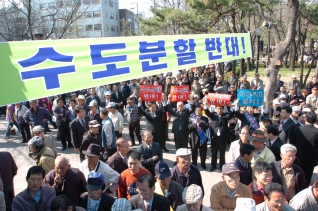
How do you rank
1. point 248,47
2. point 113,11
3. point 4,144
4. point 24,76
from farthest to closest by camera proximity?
point 113,11, point 4,144, point 248,47, point 24,76

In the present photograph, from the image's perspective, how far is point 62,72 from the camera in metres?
2.44

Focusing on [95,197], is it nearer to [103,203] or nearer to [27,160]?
[103,203]

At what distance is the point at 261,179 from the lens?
347 centimetres

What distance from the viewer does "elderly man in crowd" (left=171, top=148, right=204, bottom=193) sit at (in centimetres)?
387

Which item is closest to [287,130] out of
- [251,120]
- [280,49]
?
[251,120]

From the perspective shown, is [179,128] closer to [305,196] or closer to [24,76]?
[305,196]

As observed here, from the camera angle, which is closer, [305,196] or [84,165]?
[305,196]

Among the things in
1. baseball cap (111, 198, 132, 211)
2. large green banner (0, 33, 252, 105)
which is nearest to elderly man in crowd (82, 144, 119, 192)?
baseball cap (111, 198, 132, 211)

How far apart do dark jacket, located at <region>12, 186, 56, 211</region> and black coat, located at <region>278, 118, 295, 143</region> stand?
450 centimetres

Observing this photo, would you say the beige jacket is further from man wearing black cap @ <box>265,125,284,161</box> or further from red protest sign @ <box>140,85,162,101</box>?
red protest sign @ <box>140,85,162,101</box>

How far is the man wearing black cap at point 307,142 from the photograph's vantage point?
16.7 feet

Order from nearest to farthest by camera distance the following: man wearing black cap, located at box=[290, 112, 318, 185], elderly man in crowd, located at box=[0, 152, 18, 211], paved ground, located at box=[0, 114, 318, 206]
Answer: elderly man in crowd, located at box=[0, 152, 18, 211]
man wearing black cap, located at box=[290, 112, 318, 185]
paved ground, located at box=[0, 114, 318, 206]

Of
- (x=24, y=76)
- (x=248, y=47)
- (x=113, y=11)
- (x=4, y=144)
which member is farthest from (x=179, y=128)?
(x=113, y=11)

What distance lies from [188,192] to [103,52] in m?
1.68
